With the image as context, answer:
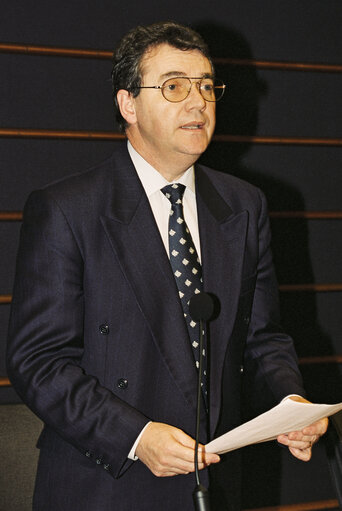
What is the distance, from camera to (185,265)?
1.63 m

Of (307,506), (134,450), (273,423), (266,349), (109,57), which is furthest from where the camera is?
(307,506)

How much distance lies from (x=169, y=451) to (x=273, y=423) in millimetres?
212

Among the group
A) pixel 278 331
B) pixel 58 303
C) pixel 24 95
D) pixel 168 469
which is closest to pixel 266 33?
pixel 24 95

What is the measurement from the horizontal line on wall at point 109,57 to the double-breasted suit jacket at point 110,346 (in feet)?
4.84

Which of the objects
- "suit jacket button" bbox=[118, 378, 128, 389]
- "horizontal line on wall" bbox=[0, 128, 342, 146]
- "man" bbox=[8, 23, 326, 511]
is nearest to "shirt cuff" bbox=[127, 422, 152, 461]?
"man" bbox=[8, 23, 326, 511]

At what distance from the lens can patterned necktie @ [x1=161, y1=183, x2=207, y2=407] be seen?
5.27 ft

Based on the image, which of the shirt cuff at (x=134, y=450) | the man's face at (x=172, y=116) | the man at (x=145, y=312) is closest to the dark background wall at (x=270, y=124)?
the man at (x=145, y=312)

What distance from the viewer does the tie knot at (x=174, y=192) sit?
5.60 feet

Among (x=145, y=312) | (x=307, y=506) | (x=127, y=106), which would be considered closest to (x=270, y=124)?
(x=127, y=106)

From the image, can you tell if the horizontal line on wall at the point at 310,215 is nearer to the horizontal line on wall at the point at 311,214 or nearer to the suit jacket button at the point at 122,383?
the horizontal line on wall at the point at 311,214

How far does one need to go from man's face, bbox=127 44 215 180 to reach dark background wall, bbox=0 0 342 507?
140cm

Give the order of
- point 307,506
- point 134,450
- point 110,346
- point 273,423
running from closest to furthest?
point 273,423 < point 134,450 < point 110,346 < point 307,506

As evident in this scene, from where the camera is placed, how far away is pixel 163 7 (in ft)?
10.4

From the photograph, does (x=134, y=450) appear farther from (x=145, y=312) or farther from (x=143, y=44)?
(x=143, y=44)
